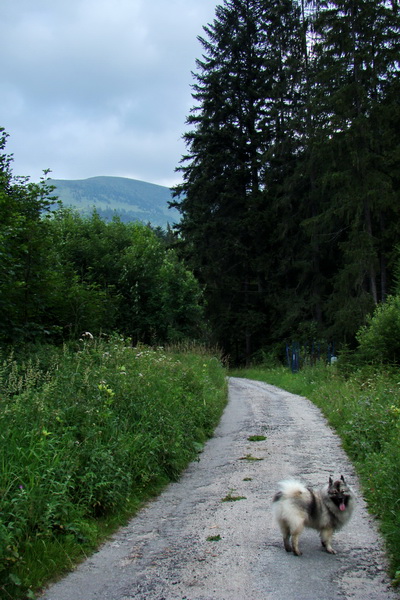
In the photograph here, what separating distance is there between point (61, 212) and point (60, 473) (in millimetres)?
32259

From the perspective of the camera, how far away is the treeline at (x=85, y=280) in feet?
34.3

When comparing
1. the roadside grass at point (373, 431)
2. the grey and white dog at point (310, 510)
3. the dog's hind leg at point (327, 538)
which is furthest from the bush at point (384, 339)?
the dog's hind leg at point (327, 538)

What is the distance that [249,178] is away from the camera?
3722cm

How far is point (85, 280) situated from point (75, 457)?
2151cm

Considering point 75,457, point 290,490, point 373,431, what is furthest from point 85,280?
point 290,490

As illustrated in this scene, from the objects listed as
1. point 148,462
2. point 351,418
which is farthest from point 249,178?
point 148,462

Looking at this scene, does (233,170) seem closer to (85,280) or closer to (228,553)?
(85,280)

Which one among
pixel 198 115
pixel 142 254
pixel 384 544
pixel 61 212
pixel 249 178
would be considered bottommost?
pixel 384 544

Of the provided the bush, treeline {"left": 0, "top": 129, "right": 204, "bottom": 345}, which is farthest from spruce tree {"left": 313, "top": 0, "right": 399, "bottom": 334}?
treeline {"left": 0, "top": 129, "right": 204, "bottom": 345}

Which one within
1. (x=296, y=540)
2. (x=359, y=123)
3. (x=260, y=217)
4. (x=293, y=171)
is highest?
→ (x=293, y=171)

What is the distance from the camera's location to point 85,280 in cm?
2620

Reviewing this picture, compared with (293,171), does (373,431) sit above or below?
below

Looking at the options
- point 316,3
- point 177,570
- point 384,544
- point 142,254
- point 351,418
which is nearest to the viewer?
point 177,570

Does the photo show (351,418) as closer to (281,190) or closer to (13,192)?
(13,192)
